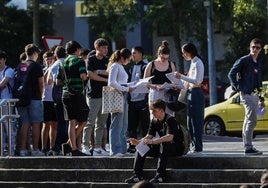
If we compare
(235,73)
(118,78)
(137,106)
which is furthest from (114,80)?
(235,73)

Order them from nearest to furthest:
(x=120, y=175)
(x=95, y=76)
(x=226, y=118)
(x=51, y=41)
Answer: (x=120, y=175), (x=95, y=76), (x=51, y=41), (x=226, y=118)

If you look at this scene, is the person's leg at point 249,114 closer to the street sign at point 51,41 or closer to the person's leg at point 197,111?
the person's leg at point 197,111

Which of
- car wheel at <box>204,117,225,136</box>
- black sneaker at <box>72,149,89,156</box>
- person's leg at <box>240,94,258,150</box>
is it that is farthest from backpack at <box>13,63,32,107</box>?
car wheel at <box>204,117,225,136</box>

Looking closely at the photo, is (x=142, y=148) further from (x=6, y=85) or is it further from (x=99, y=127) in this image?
(x=6, y=85)

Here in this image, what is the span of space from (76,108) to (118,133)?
790 millimetres

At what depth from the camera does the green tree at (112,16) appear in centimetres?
3656

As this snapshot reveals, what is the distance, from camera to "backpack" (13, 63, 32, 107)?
46.5 feet

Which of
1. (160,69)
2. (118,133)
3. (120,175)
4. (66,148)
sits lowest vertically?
(120,175)

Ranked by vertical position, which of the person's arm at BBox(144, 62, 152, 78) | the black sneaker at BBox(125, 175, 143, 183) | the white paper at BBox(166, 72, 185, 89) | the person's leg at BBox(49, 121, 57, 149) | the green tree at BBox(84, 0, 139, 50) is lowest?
the black sneaker at BBox(125, 175, 143, 183)

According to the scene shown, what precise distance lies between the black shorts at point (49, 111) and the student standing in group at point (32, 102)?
0.53 feet

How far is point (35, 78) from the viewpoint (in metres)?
14.3

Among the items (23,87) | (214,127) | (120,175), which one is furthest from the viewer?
(214,127)

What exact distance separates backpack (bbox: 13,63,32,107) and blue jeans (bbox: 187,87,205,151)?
9.13 ft

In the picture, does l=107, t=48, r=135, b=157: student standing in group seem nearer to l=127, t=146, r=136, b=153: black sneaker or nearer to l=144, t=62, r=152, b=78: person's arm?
l=144, t=62, r=152, b=78: person's arm
